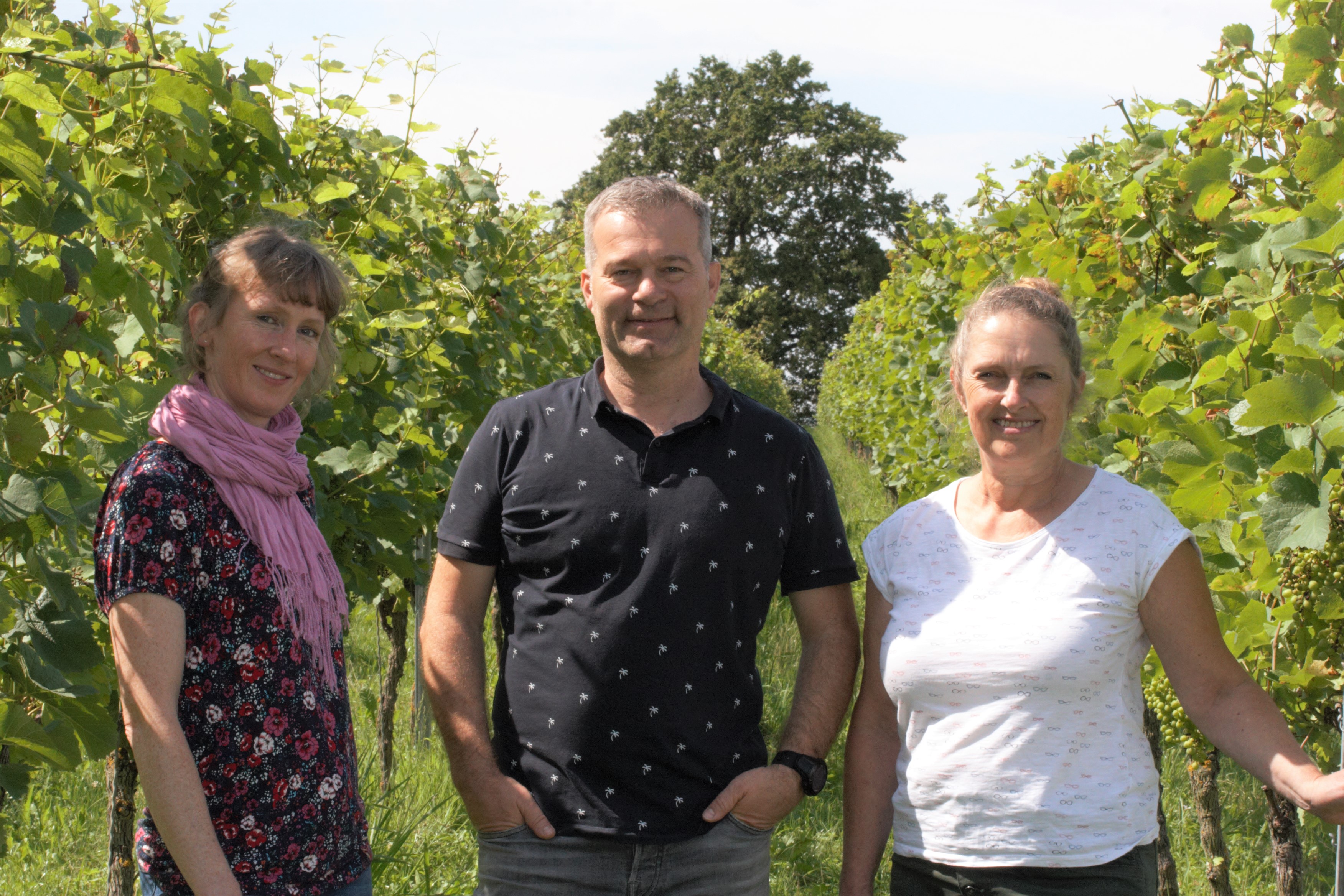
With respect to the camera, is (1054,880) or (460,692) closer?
(1054,880)

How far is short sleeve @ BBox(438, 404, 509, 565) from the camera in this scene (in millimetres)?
1960

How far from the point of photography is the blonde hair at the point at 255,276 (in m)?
1.71

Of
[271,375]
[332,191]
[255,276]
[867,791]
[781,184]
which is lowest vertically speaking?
[867,791]

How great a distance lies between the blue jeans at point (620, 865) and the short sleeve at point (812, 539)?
0.43 metres

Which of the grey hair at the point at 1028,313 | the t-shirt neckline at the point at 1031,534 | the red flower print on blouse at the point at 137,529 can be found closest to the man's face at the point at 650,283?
the grey hair at the point at 1028,313

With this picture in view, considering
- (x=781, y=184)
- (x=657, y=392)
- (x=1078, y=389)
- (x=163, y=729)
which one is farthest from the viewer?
(x=781, y=184)

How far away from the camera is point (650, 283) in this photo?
1.93 meters

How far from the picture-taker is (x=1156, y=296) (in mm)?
2777

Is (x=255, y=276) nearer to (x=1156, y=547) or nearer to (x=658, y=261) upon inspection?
(x=658, y=261)

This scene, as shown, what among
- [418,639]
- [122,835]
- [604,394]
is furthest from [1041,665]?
[418,639]

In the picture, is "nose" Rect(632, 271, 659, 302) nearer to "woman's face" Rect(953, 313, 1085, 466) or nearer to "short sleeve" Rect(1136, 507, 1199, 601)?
"woman's face" Rect(953, 313, 1085, 466)

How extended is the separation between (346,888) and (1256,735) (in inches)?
52.0

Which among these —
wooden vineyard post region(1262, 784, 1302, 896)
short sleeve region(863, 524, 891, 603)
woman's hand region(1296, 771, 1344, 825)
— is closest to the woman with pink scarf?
short sleeve region(863, 524, 891, 603)

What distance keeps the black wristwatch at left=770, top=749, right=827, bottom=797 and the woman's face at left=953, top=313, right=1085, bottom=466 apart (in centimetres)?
59
